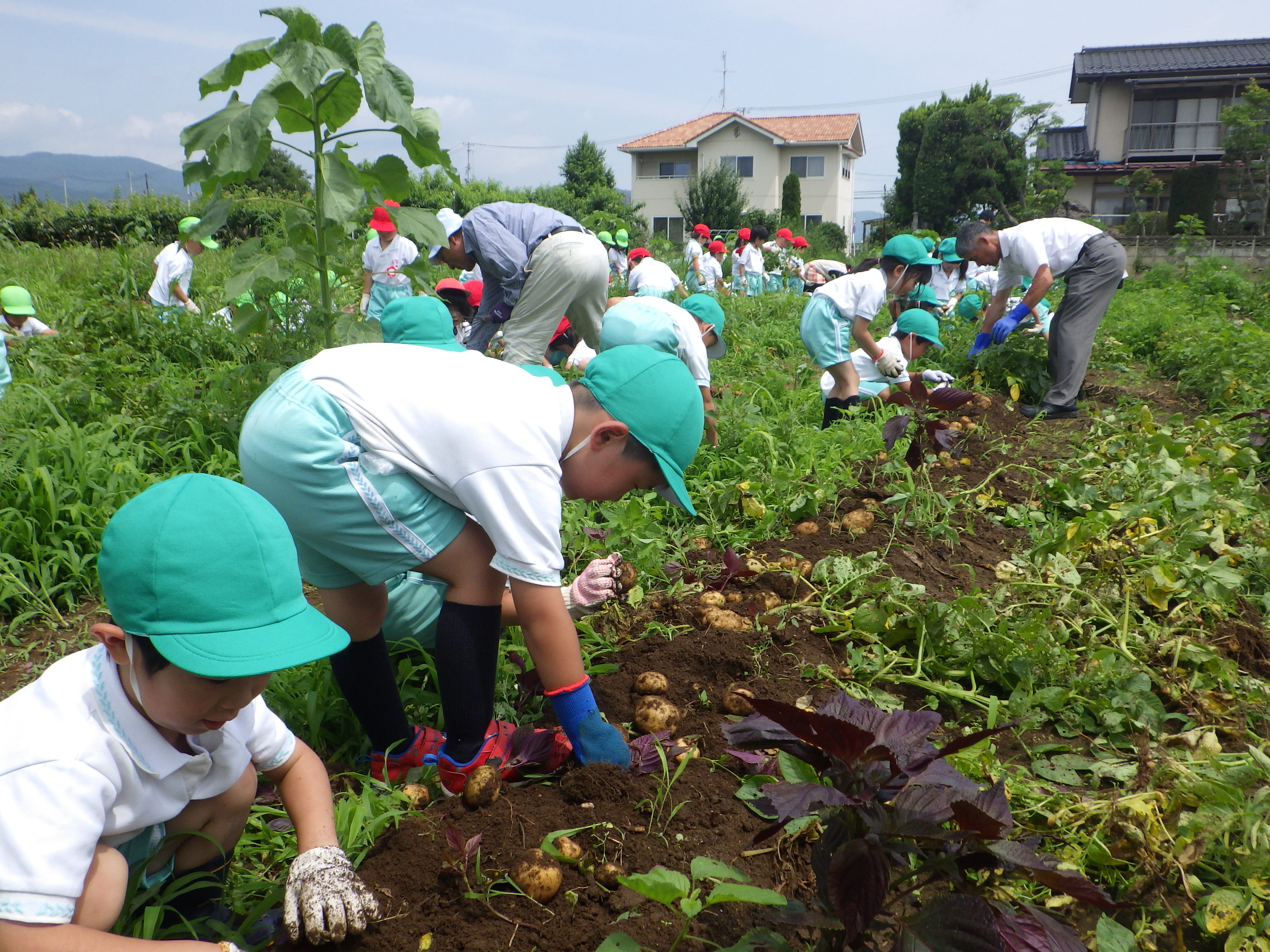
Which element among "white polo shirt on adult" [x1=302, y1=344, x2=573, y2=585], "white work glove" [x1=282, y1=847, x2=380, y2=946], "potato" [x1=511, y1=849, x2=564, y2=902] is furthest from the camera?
"white polo shirt on adult" [x1=302, y1=344, x2=573, y2=585]

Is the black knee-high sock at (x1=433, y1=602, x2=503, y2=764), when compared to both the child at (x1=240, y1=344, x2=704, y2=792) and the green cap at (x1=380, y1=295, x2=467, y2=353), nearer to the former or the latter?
the child at (x1=240, y1=344, x2=704, y2=792)

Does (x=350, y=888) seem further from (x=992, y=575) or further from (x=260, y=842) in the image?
(x=992, y=575)

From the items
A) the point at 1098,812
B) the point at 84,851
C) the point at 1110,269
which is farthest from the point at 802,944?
the point at 1110,269

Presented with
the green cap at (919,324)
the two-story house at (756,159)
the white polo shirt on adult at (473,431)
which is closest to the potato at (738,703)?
the white polo shirt on adult at (473,431)

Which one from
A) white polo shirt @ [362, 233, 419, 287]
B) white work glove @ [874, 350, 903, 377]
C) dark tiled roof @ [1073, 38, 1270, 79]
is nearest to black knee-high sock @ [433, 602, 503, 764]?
white work glove @ [874, 350, 903, 377]

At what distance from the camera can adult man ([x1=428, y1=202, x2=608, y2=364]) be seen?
4.64 meters

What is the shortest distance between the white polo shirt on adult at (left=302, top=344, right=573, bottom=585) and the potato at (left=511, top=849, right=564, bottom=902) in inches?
19.3

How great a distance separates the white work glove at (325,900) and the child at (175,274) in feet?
18.0

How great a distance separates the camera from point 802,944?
1354 millimetres

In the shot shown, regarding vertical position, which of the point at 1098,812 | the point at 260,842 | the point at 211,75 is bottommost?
the point at 260,842

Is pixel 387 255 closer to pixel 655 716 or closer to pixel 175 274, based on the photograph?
pixel 175 274

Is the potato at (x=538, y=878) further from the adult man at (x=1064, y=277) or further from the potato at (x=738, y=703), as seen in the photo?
the adult man at (x=1064, y=277)

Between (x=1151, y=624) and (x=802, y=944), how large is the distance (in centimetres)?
161

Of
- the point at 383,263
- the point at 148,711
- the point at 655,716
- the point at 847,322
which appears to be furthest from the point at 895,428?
the point at 383,263
